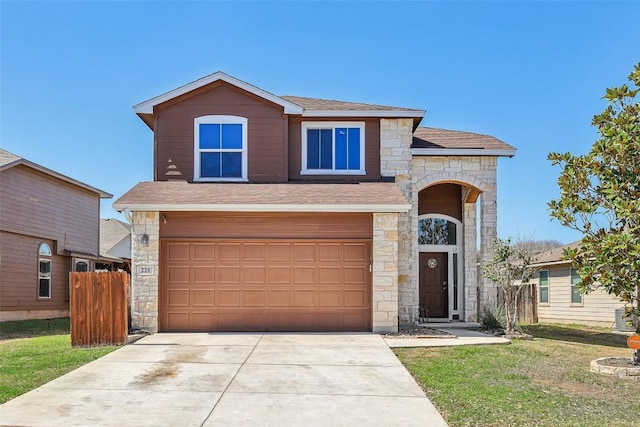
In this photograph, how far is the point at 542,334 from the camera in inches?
583

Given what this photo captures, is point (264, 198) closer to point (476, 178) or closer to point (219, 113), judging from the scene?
point (219, 113)

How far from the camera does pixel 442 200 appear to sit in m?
16.5

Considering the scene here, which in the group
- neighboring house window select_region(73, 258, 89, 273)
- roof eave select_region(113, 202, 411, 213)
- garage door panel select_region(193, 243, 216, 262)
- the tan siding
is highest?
roof eave select_region(113, 202, 411, 213)

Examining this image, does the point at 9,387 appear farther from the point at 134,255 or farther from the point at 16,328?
the point at 16,328

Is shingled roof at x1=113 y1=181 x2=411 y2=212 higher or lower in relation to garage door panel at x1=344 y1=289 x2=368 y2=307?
higher

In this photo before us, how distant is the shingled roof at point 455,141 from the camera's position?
49.7 feet

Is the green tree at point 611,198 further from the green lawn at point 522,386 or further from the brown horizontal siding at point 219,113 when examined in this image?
the brown horizontal siding at point 219,113

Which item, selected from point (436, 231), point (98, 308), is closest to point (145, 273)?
point (98, 308)

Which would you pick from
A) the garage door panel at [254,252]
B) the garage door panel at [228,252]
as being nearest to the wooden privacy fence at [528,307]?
the garage door panel at [254,252]

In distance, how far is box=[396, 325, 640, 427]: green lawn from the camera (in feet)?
21.6

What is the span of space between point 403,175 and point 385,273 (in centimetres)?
334

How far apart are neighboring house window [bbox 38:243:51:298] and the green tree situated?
17.8 metres

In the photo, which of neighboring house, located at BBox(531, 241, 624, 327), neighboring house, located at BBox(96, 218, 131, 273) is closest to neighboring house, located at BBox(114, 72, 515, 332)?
neighboring house, located at BBox(531, 241, 624, 327)

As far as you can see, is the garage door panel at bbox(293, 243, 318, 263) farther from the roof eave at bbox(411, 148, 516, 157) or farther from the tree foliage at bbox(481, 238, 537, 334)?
the tree foliage at bbox(481, 238, 537, 334)
